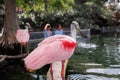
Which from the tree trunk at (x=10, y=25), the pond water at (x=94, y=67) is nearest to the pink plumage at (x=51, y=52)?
the pond water at (x=94, y=67)

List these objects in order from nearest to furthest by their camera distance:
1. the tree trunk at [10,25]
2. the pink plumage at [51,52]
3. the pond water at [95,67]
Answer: the pink plumage at [51,52], the pond water at [95,67], the tree trunk at [10,25]

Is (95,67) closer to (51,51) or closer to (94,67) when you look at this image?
(94,67)

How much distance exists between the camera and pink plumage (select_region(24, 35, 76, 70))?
6.96m

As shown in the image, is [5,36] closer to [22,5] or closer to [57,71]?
[22,5]

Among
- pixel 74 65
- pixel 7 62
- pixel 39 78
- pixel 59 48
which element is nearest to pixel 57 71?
pixel 59 48

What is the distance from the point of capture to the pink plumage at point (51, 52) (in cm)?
696

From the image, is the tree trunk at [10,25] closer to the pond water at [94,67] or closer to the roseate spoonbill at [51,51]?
the pond water at [94,67]

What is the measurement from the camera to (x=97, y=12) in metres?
41.2

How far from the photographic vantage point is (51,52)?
7.30m

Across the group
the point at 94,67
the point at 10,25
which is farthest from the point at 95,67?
the point at 10,25

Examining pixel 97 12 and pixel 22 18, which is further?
pixel 97 12

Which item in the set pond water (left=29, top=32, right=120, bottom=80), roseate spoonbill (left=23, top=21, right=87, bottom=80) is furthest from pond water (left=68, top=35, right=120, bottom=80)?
roseate spoonbill (left=23, top=21, right=87, bottom=80)

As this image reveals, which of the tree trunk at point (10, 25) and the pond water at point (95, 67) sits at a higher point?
the tree trunk at point (10, 25)

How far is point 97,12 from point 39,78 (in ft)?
97.8
